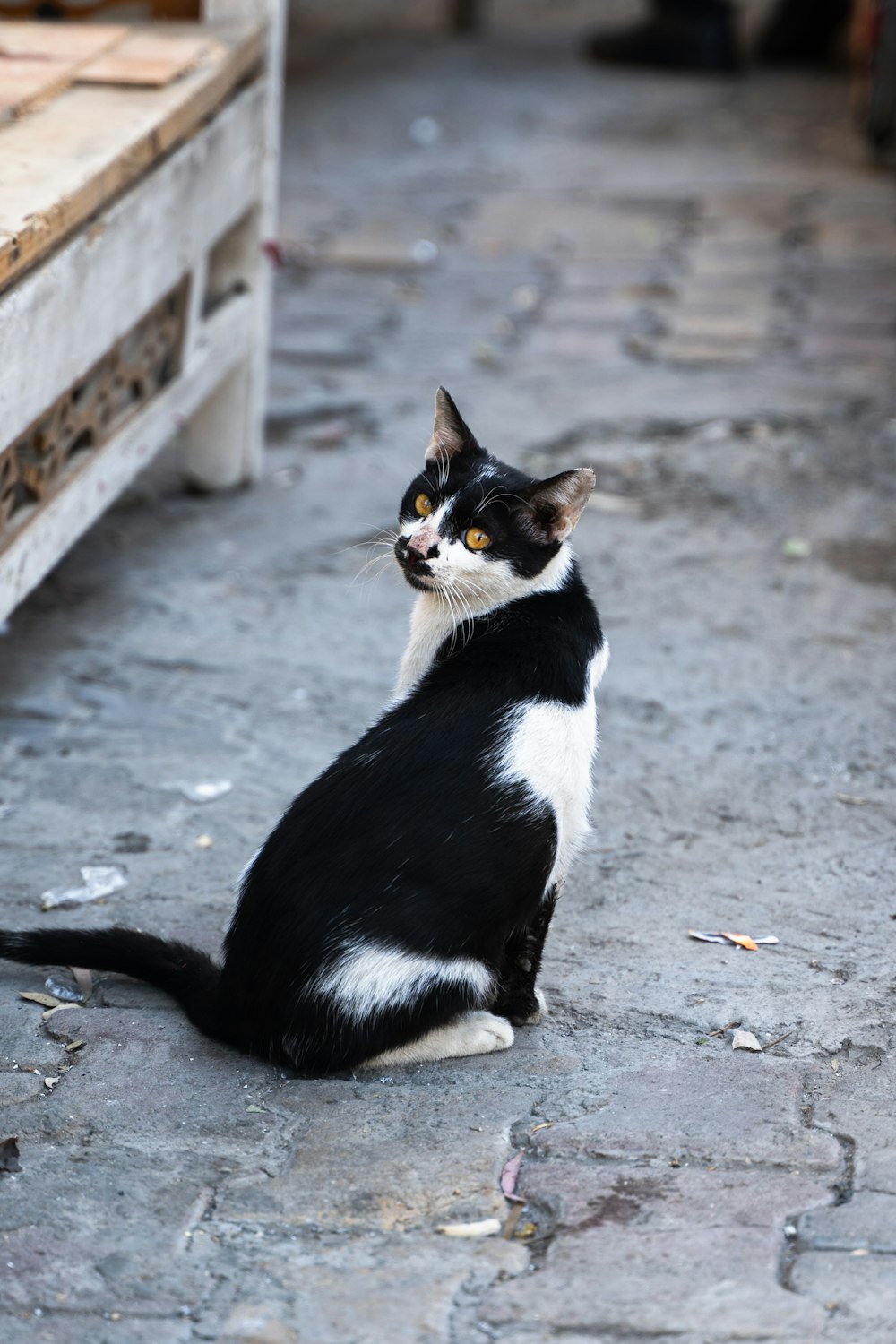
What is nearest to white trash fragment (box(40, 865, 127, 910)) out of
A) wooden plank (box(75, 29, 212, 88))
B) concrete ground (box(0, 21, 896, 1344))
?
concrete ground (box(0, 21, 896, 1344))

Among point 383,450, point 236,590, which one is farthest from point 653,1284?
point 383,450

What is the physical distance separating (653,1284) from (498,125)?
28.6ft

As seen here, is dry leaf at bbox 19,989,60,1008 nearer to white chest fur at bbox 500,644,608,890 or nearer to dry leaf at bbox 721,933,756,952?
white chest fur at bbox 500,644,608,890

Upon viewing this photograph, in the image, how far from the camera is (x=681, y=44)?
10875mm

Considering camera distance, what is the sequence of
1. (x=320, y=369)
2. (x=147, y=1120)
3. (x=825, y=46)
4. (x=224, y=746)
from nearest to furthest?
(x=147, y=1120), (x=224, y=746), (x=320, y=369), (x=825, y=46)

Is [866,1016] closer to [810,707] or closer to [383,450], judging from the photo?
[810,707]

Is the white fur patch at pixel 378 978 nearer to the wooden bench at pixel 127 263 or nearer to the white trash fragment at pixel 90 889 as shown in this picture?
the white trash fragment at pixel 90 889

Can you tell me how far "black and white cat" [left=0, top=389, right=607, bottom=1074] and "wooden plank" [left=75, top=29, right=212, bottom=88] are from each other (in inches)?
76.8

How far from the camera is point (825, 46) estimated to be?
11.3 metres

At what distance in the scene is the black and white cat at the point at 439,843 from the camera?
2.29m

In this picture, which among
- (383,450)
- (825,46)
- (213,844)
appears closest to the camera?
(213,844)

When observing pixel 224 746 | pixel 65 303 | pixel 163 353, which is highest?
pixel 65 303

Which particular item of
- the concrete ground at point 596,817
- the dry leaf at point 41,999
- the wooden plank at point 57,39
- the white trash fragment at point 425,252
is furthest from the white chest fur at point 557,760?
the white trash fragment at point 425,252

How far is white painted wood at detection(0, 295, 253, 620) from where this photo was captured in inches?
131
